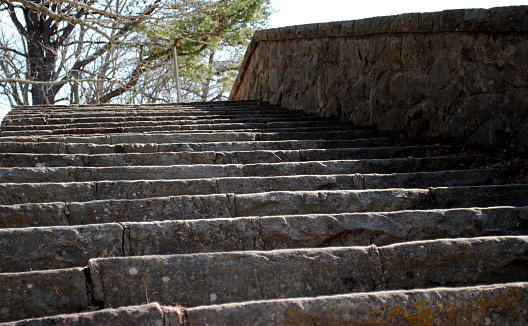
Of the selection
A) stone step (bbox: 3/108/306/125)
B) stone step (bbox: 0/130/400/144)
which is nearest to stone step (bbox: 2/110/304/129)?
stone step (bbox: 3/108/306/125)

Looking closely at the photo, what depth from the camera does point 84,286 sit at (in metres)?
2.09

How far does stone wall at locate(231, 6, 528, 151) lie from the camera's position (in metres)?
3.85

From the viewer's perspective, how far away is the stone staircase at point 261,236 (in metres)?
1.94

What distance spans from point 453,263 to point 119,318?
1.26 m

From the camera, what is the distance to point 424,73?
15.5 ft

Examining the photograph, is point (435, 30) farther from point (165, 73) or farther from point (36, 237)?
point (165, 73)

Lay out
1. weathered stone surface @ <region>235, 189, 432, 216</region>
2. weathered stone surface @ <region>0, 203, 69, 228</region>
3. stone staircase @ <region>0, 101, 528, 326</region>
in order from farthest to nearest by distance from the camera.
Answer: weathered stone surface @ <region>235, 189, 432, 216</region> → weathered stone surface @ <region>0, 203, 69, 228</region> → stone staircase @ <region>0, 101, 528, 326</region>

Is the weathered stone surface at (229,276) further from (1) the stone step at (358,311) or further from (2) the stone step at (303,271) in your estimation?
(1) the stone step at (358,311)

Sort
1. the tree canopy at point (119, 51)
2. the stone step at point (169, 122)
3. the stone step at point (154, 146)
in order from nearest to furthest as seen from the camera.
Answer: the stone step at point (154, 146) < the stone step at point (169, 122) < the tree canopy at point (119, 51)

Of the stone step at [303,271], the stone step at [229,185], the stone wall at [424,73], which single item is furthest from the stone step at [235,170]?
the stone step at [303,271]

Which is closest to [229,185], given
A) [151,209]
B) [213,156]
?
[151,209]

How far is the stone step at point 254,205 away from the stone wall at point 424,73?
0.89 metres

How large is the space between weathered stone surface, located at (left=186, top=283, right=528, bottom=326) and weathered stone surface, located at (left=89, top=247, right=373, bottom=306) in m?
0.22

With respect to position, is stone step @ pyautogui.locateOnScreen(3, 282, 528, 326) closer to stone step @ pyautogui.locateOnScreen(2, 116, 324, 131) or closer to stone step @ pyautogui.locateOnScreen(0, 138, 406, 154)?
stone step @ pyautogui.locateOnScreen(0, 138, 406, 154)
